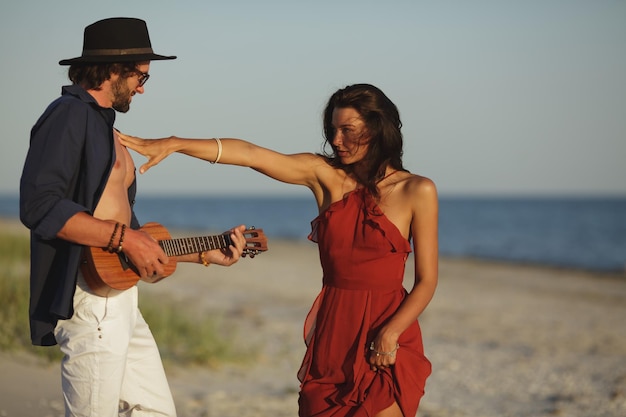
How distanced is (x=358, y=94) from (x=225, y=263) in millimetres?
1167

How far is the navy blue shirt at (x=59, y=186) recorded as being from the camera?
3611 millimetres

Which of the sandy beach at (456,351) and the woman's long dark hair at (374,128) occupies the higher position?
the woman's long dark hair at (374,128)

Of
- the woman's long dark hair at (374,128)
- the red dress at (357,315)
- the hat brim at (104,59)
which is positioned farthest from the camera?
the woman's long dark hair at (374,128)

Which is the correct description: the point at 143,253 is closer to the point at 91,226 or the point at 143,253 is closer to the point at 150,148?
the point at 91,226

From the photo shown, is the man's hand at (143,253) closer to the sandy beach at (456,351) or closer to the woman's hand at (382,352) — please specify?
the woman's hand at (382,352)

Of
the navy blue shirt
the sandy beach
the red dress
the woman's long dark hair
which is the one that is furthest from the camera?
the sandy beach

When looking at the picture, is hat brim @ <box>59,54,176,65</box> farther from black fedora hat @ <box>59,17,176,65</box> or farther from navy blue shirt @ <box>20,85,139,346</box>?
navy blue shirt @ <box>20,85,139,346</box>

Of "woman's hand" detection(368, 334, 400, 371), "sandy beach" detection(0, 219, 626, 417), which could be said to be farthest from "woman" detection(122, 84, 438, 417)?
"sandy beach" detection(0, 219, 626, 417)

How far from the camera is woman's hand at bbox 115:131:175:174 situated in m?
4.19

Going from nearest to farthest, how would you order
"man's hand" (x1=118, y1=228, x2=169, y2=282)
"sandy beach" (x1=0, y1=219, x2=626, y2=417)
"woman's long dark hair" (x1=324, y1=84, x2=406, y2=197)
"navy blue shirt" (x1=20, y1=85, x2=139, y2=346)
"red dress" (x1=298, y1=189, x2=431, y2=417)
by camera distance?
1. "navy blue shirt" (x1=20, y1=85, x2=139, y2=346)
2. "man's hand" (x1=118, y1=228, x2=169, y2=282)
3. "red dress" (x1=298, y1=189, x2=431, y2=417)
4. "woman's long dark hair" (x1=324, y1=84, x2=406, y2=197)
5. "sandy beach" (x1=0, y1=219, x2=626, y2=417)

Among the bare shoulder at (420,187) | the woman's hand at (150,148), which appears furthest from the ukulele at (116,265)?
the bare shoulder at (420,187)

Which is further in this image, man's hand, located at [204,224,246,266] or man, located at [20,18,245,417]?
man's hand, located at [204,224,246,266]

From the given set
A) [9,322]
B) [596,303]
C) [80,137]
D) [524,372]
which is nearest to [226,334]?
[9,322]

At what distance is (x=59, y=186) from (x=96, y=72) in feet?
2.25
